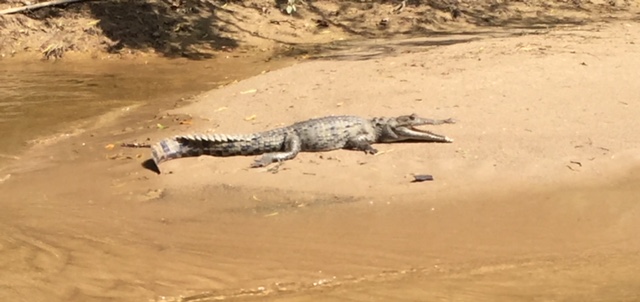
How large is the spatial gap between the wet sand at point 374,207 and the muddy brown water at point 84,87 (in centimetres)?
93

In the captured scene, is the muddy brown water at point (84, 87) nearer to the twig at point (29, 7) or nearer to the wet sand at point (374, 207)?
the wet sand at point (374, 207)

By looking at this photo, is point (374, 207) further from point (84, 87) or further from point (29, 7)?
point (29, 7)

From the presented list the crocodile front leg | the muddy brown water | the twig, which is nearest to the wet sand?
the crocodile front leg

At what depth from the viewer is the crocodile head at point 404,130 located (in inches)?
287

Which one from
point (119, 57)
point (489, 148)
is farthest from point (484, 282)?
point (119, 57)

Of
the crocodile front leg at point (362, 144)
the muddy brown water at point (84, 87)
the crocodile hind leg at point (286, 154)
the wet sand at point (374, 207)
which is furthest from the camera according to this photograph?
the muddy brown water at point (84, 87)

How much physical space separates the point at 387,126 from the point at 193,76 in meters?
5.89

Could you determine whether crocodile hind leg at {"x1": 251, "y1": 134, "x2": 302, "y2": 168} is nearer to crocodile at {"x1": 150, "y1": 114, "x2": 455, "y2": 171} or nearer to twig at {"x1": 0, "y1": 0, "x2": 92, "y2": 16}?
crocodile at {"x1": 150, "y1": 114, "x2": 455, "y2": 171}

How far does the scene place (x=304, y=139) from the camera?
742 centimetres

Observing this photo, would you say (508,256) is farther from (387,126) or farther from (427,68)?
(427,68)

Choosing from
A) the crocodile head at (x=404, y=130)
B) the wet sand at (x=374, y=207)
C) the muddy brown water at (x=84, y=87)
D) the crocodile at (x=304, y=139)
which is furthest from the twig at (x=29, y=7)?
the crocodile head at (x=404, y=130)

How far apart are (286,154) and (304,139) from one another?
243 mm

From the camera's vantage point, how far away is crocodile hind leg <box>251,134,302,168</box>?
7.21 m

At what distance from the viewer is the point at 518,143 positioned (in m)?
6.99
